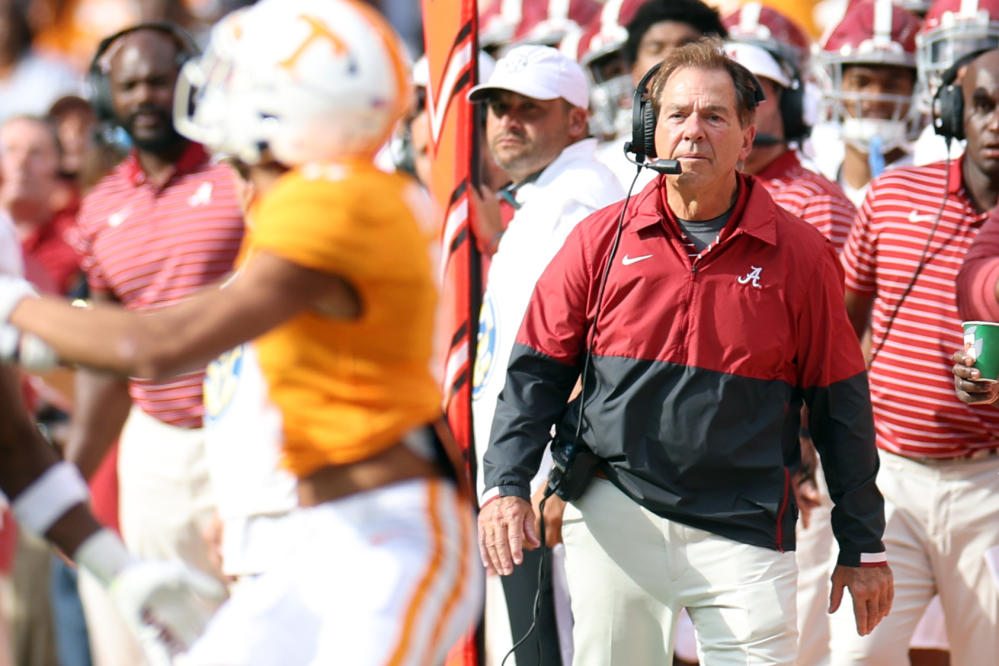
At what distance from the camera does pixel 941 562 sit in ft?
15.3

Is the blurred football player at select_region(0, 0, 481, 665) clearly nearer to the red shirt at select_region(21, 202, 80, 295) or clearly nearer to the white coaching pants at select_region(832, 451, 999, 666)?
the white coaching pants at select_region(832, 451, 999, 666)

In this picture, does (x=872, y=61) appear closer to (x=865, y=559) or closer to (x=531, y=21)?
(x=531, y=21)

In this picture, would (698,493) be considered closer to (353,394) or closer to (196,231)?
(353,394)

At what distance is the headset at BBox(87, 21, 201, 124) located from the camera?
538 cm

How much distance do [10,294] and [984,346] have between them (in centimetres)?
236

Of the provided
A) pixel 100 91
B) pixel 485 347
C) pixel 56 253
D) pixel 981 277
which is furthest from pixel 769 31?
pixel 56 253

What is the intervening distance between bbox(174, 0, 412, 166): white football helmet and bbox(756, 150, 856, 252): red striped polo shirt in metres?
2.42

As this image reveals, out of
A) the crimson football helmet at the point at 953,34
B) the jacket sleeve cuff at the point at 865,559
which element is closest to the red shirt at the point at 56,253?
the crimson football helmet at the point at 953,34

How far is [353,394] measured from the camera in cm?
283

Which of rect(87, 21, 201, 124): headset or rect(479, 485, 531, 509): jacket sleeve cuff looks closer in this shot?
rect(479, 485, 531, 509): jacket sleeve cuff

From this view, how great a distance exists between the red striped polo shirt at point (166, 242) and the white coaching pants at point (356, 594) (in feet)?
7.36

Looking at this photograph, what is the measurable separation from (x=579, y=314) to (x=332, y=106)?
1.12m

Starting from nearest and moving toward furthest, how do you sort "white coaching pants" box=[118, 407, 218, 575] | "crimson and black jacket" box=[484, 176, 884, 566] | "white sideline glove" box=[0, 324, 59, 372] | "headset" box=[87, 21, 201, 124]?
"white sideline glove" box=[0, 324, 59, 372], "crimson and black jacket" box=[484, 176, 884, 566], "white coaching pants" box=[118, 407, 218, 575], "headset" box=[87, 21, 201, 124]

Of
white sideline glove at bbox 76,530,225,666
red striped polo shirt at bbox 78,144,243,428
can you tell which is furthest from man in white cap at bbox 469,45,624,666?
white sideline glove at bbox 76,530,225,666
